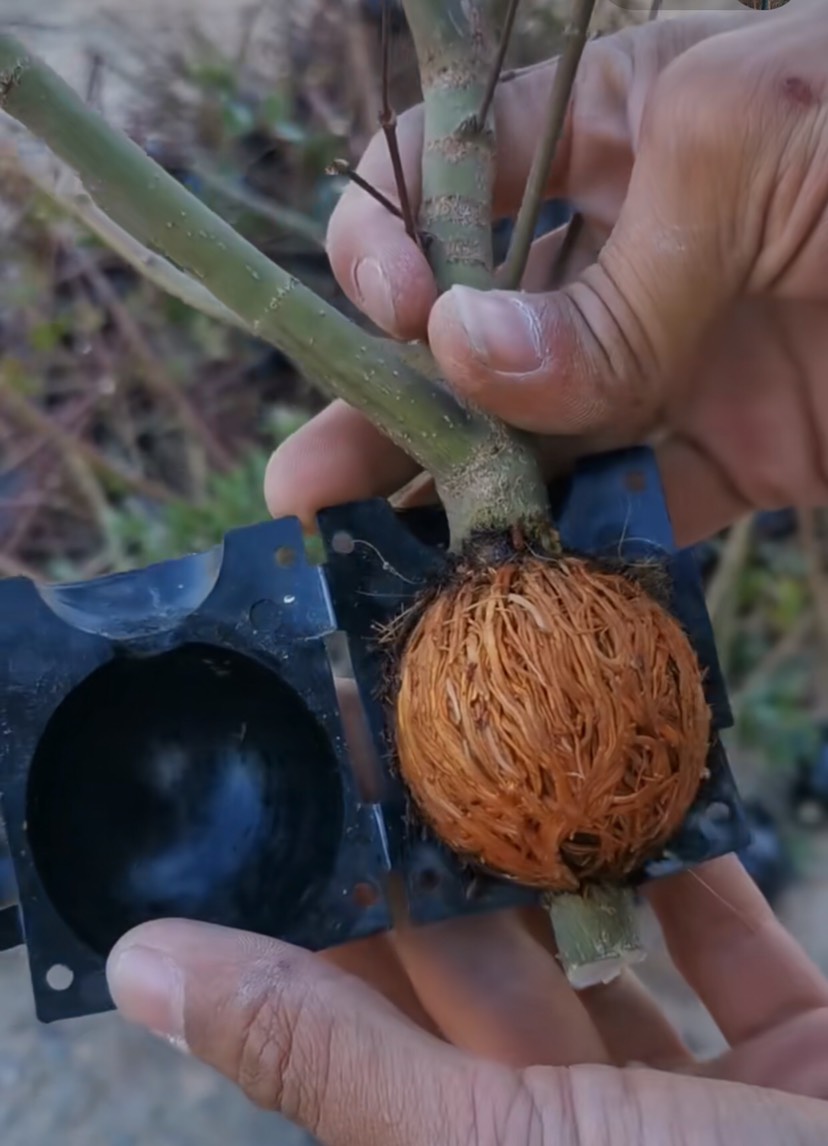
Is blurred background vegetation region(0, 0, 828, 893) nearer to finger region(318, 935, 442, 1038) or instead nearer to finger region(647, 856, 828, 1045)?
finger region(647, 856, 828, 1045)

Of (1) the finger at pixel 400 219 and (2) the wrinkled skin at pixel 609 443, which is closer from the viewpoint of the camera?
(2) the wrinkled skin at pixel 609 443

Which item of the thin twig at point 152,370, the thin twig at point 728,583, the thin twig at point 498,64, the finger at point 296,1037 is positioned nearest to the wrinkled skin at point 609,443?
the finger at point 296,1037

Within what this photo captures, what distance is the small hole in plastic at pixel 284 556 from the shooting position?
963 millimetres

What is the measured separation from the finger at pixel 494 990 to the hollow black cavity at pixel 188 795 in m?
0.18

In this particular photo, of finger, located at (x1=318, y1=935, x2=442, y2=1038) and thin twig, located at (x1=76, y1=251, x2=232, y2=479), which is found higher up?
thin twig, located at (x1=76, y1=251, x2=232, y2=479)

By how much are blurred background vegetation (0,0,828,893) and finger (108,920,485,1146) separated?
121cm

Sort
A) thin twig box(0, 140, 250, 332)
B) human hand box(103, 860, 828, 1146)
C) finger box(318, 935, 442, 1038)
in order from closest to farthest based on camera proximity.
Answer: human hand box(103, 860, 828, 1146), finger box(318, 935, 442, 1038), thin twig box(0, 140, 250, 332)

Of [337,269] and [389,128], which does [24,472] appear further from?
[389,128]

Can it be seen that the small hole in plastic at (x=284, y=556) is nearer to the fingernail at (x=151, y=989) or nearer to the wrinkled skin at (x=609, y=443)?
the wrinkled skin at (x=609, y=443)

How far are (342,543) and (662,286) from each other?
0.36 meters

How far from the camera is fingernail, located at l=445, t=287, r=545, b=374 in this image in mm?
888

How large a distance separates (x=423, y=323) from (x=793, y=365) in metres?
0.45

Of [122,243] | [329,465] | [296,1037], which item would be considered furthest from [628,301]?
[122,243]

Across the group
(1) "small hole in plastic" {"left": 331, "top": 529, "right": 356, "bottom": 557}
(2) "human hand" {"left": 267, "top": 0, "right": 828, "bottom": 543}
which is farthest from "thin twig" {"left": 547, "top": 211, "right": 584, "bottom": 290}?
(1) "small hole in plastic" {"left": 331, "top": 529, "right": 356, "bottom": 557}
